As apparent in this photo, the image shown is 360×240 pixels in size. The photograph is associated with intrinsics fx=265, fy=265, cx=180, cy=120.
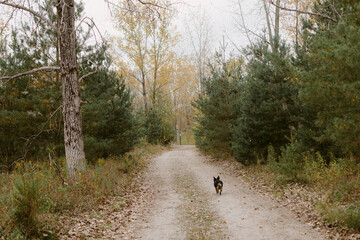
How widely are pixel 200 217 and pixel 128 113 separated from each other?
8.96 metres

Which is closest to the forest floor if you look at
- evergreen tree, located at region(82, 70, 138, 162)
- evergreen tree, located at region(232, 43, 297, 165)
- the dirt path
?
the dirt path

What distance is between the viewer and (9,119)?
9.64 m

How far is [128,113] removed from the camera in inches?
565

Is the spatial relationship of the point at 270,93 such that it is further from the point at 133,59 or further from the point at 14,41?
the point at 133,59

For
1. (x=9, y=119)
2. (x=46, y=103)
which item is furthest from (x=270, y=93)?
(x=9, y=119)

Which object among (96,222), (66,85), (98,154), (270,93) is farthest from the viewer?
(98,154)

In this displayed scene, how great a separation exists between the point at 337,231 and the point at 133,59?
23592 mm

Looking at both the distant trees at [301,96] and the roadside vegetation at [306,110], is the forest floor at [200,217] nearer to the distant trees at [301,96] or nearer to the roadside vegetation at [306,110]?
the roadside vegetation at [306,110]

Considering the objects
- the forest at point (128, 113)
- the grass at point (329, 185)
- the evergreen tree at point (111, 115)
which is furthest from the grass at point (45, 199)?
the grass at point (329, 185)

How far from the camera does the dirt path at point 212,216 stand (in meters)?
5.36

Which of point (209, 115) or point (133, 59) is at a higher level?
point (133, 59)

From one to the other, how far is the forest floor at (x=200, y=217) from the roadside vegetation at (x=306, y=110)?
2.53ft

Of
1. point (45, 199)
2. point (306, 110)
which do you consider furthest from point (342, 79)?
point (45, 199)

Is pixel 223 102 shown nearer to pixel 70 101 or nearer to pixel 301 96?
pixel 301 96
